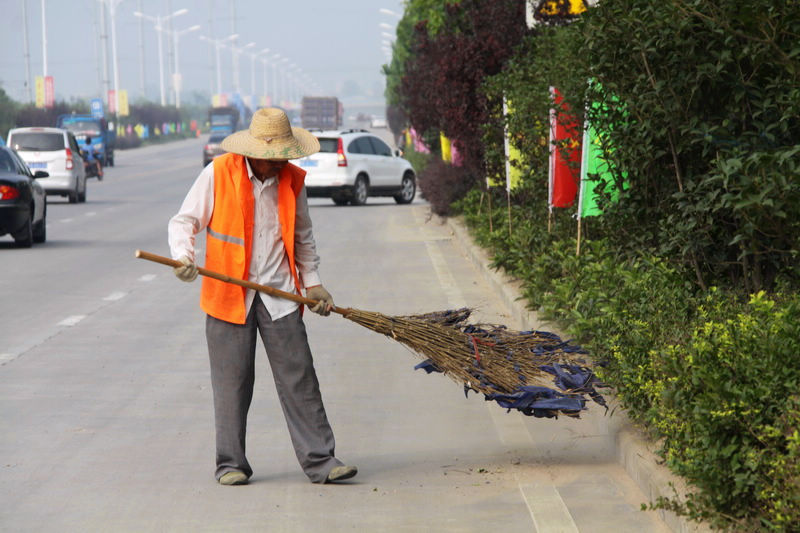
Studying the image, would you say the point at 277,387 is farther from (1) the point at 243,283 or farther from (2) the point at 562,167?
(2) the point at 562,167

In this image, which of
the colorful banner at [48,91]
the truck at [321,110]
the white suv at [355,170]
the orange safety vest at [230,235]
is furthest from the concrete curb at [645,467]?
the truck at [321,110]

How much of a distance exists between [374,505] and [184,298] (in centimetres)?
850

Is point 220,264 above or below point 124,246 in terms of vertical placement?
above

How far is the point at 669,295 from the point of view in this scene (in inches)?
326

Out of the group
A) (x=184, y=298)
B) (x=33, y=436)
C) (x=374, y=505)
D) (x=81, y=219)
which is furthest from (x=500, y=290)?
(x=81, y=219)

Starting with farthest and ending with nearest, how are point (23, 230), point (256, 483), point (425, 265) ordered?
point (23, 230), point (425, 265), point (256, 483)

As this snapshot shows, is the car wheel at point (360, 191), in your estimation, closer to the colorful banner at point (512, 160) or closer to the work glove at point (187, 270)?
the colorful banner at point (512, 160)

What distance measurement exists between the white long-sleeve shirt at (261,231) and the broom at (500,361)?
0.13m

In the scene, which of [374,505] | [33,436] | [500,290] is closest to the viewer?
[374,505]

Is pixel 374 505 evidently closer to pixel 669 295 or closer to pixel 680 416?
pixel 680 416

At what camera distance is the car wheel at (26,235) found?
66.4ft

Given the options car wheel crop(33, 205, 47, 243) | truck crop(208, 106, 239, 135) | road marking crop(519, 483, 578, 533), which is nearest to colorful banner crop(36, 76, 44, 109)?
truck crop(208, 106, 239, 135)

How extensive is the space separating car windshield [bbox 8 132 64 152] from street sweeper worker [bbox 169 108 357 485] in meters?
27.6

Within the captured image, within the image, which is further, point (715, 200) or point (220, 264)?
point (715, 200)
